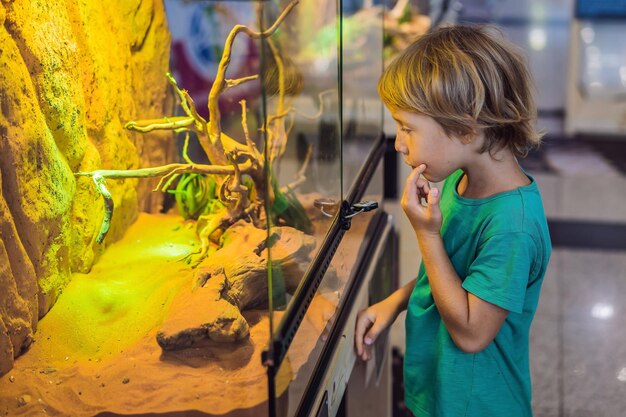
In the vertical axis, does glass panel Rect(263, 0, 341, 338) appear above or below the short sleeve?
above

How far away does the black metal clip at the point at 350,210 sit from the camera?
5.56ft

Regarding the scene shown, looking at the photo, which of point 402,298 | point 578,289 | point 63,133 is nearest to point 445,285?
point 402,298

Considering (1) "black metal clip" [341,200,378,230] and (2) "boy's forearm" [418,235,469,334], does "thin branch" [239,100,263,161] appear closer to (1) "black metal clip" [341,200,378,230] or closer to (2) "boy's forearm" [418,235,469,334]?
(1) "black metal clip" [341,200,378,230]

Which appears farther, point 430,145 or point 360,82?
point 360,82

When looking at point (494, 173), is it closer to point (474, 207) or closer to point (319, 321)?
point (474, 207)

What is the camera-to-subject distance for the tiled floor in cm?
284

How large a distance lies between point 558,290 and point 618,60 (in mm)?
3217

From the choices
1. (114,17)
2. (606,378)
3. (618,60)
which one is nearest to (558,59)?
(618,60)

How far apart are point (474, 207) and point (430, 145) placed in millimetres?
147

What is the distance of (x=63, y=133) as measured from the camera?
5.53 ft

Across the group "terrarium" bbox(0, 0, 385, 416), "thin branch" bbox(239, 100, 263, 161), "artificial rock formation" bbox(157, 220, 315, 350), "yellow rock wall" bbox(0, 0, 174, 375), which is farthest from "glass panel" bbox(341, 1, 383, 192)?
→ "yellow rock wall" bbox(0, 0, 174, 375)

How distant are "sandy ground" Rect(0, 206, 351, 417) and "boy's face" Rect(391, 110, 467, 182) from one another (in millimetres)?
314

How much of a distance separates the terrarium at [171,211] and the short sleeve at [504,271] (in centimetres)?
27

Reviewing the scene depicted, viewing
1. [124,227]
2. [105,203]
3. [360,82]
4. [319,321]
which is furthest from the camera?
[360,82]
